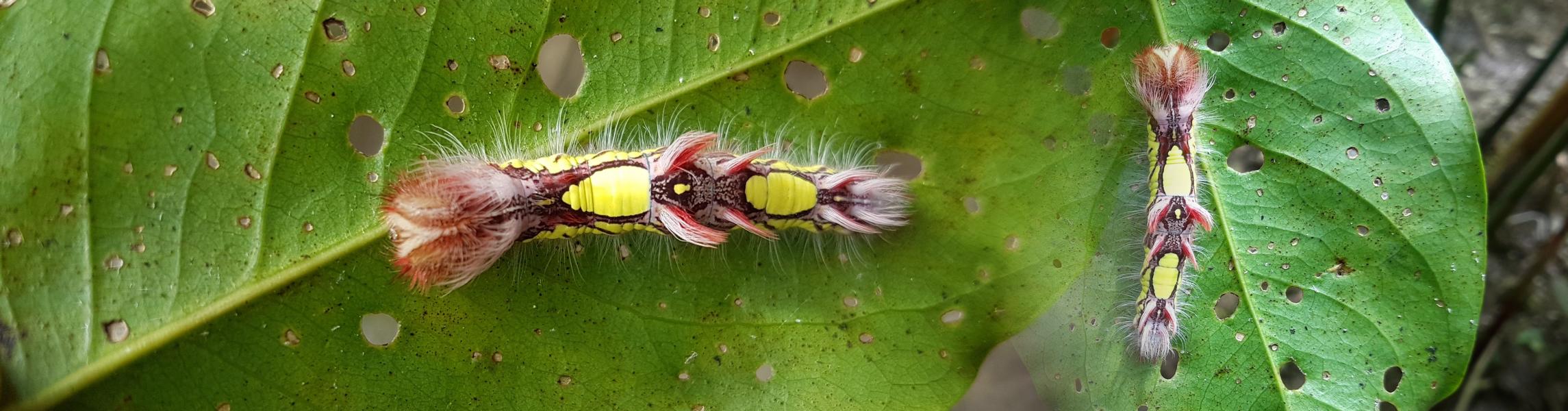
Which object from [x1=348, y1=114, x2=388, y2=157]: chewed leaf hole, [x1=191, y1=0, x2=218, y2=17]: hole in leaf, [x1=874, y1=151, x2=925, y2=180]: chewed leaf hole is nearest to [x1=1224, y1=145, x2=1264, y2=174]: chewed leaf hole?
[x1=874, y1=151, x2=925, y2=180]: chewed leaf hole

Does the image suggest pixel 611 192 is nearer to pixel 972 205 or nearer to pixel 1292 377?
pixel 972 205

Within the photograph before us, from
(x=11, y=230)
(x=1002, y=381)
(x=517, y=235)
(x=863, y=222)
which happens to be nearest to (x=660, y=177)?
(x=517, y=235)

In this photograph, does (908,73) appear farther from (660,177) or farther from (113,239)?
(113,239)

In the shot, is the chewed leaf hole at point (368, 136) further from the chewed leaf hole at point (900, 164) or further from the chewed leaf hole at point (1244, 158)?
the chewed leaf hole at point (1244, 158)

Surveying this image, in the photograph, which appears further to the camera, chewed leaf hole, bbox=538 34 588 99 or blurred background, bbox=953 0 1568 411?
blurred background, bbox=953 0 1568 411

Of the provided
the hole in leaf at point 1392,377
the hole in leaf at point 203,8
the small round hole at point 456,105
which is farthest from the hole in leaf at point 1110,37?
the hole in leaf at point 203,8

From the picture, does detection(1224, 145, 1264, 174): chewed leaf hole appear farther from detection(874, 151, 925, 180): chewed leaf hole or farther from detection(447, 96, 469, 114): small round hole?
detection(447, 96, 469, 114): small round hole

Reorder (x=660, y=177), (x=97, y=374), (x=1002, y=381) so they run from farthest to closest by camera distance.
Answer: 1. (x=1002, y=381)
2. (x=660, y=177)
3. (x=97, y=374)
